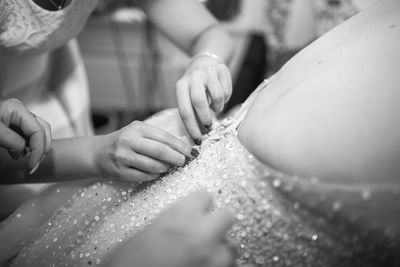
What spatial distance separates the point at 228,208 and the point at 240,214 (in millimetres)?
16

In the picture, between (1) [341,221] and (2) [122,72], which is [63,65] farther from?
(2) [122,72]

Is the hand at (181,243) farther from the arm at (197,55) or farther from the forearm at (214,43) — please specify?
the forearm at (214,43)

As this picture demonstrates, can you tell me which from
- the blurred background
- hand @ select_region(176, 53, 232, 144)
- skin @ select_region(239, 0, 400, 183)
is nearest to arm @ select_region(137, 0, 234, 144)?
hand @ select_region(176, 53, 232, 144)

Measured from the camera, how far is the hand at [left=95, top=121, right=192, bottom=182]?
19.1 inches

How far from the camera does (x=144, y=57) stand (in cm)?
214

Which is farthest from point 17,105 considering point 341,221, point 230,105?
point 230,105

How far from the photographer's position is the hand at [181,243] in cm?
33

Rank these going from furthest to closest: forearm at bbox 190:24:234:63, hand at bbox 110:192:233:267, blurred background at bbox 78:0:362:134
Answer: blurred background at bbox 78:0:362:134
forearm at bbox 190:24:234:63
hand at bbox 110:192:233:267

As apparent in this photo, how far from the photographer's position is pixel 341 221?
0.38 m

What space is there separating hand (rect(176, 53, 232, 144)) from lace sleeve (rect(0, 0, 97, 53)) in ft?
0.78

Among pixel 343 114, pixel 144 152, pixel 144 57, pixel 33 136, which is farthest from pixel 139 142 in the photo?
pixel 144 57

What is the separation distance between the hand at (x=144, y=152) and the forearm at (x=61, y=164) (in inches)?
2.4

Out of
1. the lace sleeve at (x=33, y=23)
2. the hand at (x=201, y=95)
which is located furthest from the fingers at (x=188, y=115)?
the lace sleeve at (x=33, y=23)

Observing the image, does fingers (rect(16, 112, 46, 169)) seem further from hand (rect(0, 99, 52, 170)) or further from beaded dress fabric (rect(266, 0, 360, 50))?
beaded dress fabric (rect(266, 0, 360, 50))
